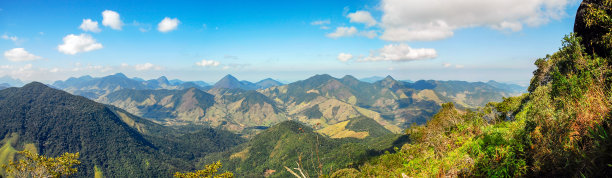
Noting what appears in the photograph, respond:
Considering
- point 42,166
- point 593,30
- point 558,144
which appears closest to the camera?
point 558,144

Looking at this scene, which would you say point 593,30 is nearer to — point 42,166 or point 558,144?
point 558,144

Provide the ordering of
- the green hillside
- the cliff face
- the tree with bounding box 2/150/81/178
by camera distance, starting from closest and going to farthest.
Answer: the green hillside → the cliff face → the tree with bounding box 2/150/81/178

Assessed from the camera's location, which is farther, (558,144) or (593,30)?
(593,30)

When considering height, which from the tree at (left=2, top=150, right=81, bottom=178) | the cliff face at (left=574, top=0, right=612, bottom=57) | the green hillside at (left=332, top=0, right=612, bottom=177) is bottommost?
the tree at (left=2, top=150, right=81, bottom=178)

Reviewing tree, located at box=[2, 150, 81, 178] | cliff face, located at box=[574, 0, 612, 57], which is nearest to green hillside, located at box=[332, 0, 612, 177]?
cliff face, located at box=[574, 0, 612, 57]

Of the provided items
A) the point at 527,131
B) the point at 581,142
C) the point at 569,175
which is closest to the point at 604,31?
the point at 527,131

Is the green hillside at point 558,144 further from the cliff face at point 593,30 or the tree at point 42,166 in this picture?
the tree at point 42,166

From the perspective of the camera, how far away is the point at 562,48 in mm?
13758

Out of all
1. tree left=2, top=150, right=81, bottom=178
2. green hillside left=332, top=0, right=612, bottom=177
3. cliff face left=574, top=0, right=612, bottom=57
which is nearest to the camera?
green hillside left=332, top=0, right=612, bottom=177

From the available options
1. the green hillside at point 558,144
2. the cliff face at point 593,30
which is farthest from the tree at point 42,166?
the cliff face at point 593,30

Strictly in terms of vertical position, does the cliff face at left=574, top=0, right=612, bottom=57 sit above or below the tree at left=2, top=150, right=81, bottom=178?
above

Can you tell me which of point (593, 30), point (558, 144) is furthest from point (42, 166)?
point (593, 30)

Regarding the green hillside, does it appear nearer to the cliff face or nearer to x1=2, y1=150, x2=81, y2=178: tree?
the cliff face

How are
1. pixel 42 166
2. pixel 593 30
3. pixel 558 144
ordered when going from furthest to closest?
pixel 42 166 < pixel 593 30 < pixel 558 144
